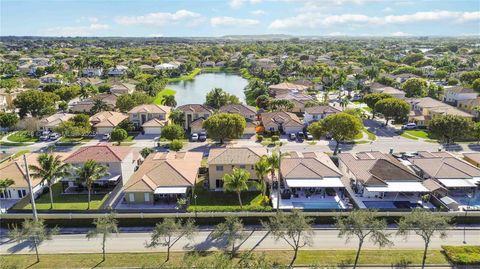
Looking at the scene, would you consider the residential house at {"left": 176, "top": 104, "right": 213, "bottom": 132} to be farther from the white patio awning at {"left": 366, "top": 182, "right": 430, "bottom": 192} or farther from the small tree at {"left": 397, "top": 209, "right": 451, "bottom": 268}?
the small tree at {"left": 397, "top": 209, "right": 451, "bottom": 268}

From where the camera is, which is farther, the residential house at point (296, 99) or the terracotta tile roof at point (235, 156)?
the residential house at point (296, 99)

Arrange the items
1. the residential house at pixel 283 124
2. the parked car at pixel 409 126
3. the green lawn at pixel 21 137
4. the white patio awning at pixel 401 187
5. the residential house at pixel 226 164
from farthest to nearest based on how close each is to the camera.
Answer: the parked car at pixel 409 126 < the residential house at pixel 283 124 < the green lawn at pixel 21 137 < the residential house at pixel 226 164 < the white patio awning at pixel 401 187

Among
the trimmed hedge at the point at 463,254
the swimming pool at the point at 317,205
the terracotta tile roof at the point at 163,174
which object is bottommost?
the swimming pool at the point at 317,205

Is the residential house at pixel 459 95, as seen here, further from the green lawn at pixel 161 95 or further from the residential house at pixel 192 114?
the green lawn at pixel 161 95

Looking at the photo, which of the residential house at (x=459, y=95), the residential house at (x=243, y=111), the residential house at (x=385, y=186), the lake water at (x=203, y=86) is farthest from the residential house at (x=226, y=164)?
the residential house at (x=459, y=95)

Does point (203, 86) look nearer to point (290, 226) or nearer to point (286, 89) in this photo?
point (286, 89)
